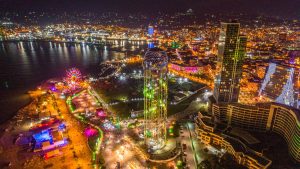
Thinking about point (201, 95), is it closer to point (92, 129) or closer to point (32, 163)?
point (92, 129)

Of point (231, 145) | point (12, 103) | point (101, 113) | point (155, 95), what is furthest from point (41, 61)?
point (231, 145)

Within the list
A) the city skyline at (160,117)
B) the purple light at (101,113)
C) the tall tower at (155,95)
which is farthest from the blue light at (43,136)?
the tall tower at (155,95)

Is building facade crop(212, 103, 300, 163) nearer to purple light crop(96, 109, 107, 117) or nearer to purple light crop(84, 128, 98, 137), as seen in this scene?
purple light crop(84, 128, 98, 137)

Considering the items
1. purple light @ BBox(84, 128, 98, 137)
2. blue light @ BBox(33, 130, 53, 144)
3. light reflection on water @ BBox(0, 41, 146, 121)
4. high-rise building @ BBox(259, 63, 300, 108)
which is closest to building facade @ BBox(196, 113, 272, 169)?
purple light @ BBox(84, 128, 98, 137)

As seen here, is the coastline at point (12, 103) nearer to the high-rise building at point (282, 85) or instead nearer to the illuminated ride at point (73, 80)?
the illuminated ride at point (73, 80)

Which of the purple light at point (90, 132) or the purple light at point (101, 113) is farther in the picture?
the purple light at point (101, 113)

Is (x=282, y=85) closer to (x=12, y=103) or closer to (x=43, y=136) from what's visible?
(x=43, y=136)
